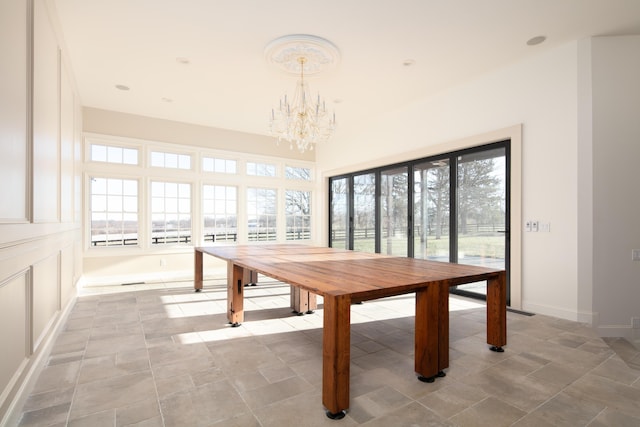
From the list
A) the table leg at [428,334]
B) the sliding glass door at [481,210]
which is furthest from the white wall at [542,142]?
the table leg at [428,334]

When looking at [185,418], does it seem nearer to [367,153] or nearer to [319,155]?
[367,153]

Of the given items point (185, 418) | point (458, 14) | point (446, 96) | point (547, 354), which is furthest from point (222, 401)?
point (446, 96)

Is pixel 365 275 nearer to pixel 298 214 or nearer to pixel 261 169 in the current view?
pixel 261 169

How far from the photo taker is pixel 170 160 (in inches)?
234

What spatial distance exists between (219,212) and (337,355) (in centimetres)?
520

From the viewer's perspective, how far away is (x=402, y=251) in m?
5.50

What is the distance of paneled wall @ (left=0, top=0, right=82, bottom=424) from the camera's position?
1674 millimetres

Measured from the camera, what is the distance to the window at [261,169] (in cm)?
677

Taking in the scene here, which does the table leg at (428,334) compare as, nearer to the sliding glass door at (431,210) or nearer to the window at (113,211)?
the sliding glass door at (431,210)

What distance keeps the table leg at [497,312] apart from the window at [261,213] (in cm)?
504

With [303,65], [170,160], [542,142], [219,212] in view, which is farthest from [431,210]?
[170,160]

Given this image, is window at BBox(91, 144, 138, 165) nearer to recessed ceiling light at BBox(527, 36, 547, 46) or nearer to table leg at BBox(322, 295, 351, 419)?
table leg at BBox(322, 295, 351, 419)

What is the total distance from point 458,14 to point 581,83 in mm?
1523

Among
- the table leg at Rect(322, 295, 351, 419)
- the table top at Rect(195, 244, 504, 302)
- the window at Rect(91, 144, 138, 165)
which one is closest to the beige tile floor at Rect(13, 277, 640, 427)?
the table leg at Rect(322, 295, 351, 419)
